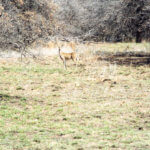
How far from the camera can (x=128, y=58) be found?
23375 millimetres

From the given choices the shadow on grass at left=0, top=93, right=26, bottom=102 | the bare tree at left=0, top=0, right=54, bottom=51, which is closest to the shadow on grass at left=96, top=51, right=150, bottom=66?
the bare tree at left=0, top=0, right=54, bottom=51

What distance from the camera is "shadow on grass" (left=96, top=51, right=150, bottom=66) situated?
69.9 feet

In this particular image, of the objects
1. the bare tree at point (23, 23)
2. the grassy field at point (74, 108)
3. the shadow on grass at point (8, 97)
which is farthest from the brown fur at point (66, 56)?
the shadow on grass at point (8, 97)

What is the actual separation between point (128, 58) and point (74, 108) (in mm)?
13431

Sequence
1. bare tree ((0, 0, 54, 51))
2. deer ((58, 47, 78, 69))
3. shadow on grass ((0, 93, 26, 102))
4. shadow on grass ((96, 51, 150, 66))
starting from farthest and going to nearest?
1. shadow on grass ((96, 51, 150, 66))
2. deer ((58, 47, 78, 69))
3. shadow on grass ((0, 93, 26, 102))
4. bare tree ((0, 0, 54, 51))

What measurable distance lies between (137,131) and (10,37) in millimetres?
3930

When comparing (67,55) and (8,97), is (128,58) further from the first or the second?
(8,97)

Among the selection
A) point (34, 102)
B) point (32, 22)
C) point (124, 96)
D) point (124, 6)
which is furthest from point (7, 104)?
point (124, 6)

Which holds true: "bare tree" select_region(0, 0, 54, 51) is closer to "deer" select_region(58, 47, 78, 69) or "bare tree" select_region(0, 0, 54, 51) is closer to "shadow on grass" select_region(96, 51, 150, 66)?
"deer" select_region(58, 47, 78, 69)

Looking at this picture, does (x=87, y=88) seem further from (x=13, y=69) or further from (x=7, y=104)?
(x=13, y=69)

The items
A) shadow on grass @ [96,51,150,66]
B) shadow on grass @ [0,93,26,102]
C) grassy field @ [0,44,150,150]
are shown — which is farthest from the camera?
shadow on grass @ [96,51,150,66]

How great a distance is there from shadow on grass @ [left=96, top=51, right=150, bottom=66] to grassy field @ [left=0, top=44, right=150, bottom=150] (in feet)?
9.70

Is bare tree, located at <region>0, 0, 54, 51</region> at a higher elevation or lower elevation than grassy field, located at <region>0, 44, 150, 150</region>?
higher

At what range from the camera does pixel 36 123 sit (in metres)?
8.86
